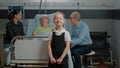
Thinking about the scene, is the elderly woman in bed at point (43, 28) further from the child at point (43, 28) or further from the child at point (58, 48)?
the child at point (58, 48)

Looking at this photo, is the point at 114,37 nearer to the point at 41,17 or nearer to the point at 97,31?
the point at 97,31

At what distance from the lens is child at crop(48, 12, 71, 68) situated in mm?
3490

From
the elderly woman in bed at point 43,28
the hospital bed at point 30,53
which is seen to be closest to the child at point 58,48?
the hospital bed at point 30,53

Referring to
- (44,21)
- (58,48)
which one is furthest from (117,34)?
(58,48)

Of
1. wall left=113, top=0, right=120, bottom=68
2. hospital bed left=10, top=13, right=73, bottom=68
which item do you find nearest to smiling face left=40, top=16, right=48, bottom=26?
hospital bed left=10, top=13, right=73, bottom=68

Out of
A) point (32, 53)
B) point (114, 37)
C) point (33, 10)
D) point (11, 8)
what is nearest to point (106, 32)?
point (114, 37)

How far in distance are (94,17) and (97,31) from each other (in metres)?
0.34

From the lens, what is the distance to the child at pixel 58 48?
3.49m

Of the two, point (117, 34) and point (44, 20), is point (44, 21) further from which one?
point (117, 34)

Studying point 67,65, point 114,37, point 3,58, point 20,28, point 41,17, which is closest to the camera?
point 67,65

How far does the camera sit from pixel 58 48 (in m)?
3.51

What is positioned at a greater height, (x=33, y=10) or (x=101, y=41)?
(x=33, y=10)

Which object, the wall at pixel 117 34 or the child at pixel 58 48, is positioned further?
the wall at pixel 117 34

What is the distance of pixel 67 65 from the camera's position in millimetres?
3520
